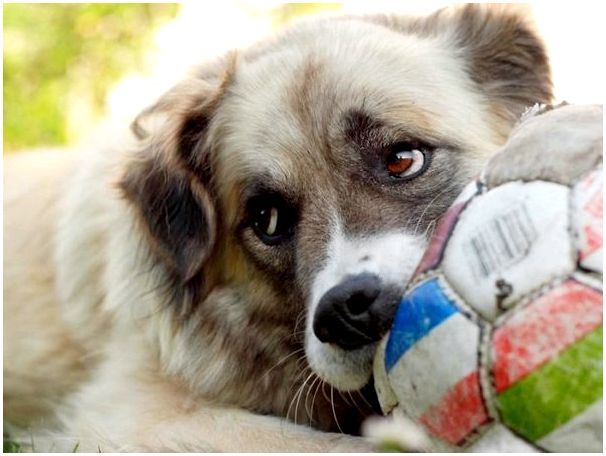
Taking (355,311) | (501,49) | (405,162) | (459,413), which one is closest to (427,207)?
(405,162)

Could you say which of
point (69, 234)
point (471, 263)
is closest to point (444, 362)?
point (471, 263)

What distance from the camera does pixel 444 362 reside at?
2.05m

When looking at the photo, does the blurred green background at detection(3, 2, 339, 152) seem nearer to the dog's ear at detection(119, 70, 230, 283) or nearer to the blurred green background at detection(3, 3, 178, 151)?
Result: the blurred green background at detection(3, 3, 178, 151)

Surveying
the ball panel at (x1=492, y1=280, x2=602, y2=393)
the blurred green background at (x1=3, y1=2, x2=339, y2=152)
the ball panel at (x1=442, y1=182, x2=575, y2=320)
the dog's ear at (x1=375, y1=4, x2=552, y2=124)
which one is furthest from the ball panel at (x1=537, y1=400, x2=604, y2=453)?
the blurred green background at (x1=3, y1=2, x2=339, y2=152)

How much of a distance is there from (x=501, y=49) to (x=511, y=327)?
1427 mm

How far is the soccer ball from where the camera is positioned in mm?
1931

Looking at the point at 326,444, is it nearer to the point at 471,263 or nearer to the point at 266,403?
the point at 266,403

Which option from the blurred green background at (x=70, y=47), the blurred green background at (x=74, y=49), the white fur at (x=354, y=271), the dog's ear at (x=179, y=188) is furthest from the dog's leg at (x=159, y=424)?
the blurred green background at (x=70, y=47)

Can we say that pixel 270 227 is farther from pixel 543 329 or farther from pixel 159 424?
pixel 543 329

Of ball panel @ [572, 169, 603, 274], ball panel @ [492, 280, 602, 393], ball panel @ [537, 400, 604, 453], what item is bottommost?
ball panel @ [537, 400, 604, 453]

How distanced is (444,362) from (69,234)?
197 centimetres

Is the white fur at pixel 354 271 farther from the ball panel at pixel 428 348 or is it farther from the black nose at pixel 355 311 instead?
the ball panel at pixel 428 348

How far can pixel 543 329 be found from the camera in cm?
196

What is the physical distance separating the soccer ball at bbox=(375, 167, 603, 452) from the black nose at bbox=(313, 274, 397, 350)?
0.39 ft
